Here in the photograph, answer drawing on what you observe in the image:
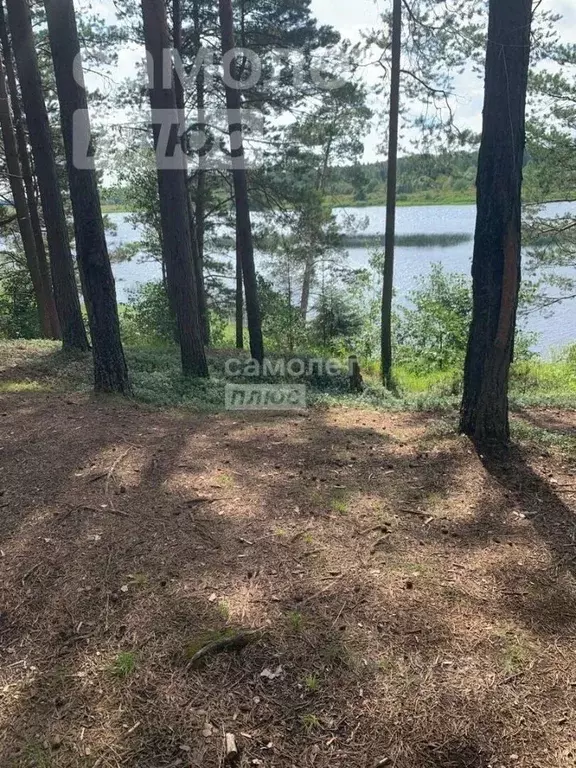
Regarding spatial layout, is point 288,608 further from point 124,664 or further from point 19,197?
point 19,197

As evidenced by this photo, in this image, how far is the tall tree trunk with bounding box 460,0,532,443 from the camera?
3.75 m

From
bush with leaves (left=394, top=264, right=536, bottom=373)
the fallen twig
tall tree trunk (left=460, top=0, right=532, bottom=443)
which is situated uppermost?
tall tree trunk (left=460, top=0, right=532, bottom=443)

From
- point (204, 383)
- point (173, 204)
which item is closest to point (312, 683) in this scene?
point (204, 383)

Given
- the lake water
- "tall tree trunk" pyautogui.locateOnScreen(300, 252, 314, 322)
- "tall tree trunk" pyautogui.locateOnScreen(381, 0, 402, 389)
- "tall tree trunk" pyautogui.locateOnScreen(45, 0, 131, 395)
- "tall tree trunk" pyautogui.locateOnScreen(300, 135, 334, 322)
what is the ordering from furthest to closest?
"tall tree trunk" pyautogui.locateOnScreen(300, 252, 314, 322)
the lake water
"tall tree trunk" pyautogui.locateOnScreen(300, 135, 334, 322)
"tall tree trunk" pyautogui.locateOnScreen(381, 0, 402, 389)
"tall tree trunk" pyautogui.locateOnScreen(45, 0, 131, 395)

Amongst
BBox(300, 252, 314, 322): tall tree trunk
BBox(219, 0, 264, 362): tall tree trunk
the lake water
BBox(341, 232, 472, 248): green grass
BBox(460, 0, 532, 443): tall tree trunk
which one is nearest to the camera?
BBox(460, 0, 532, 443): tall tree trunk

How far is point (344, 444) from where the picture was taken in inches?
188

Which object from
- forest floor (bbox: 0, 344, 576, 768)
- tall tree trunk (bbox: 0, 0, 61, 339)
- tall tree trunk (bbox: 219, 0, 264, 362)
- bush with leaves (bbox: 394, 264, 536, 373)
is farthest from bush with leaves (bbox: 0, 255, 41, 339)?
forest floor (bbox: 0, 344, 576, 768)

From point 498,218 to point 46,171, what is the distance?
22.7 feet

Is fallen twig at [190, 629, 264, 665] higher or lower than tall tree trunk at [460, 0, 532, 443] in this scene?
lower

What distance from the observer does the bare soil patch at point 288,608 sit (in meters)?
1.83

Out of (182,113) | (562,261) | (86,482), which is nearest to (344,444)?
(86,482)

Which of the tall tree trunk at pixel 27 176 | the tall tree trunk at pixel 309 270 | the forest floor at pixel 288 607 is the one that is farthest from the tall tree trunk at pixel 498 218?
the tall tree trunk at pixel 309 270

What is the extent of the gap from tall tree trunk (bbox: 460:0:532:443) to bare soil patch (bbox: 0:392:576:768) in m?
0.56

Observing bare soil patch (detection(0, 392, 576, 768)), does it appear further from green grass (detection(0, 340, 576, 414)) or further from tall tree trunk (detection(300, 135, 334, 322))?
tall tree trunk (detection(300, 135, 334, 322))
